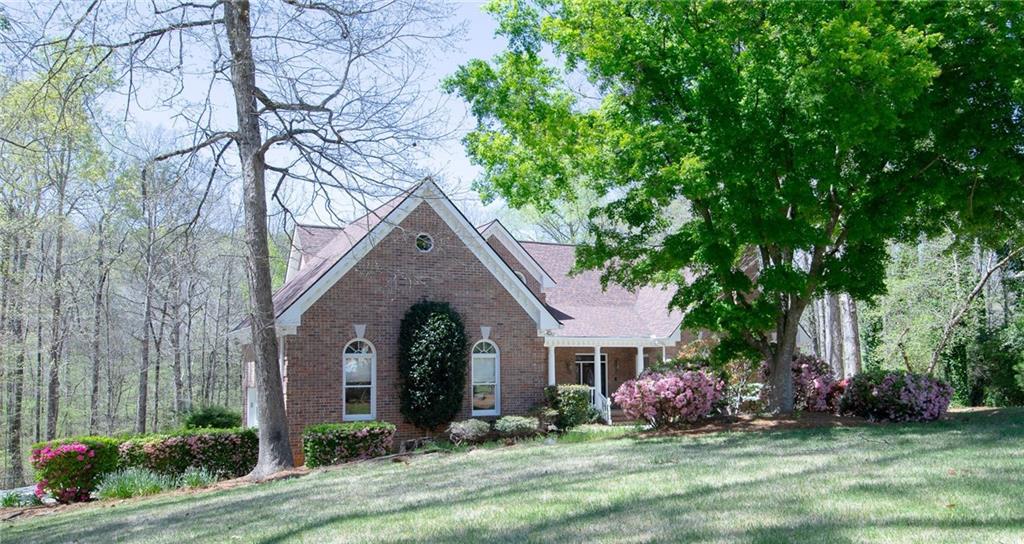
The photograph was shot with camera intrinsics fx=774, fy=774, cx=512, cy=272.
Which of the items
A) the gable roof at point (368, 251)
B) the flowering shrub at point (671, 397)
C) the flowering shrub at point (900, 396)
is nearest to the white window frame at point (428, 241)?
the gable roof at point (368, 251)

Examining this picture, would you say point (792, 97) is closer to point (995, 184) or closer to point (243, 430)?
point (995, 184)

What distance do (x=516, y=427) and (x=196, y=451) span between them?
7157 mm

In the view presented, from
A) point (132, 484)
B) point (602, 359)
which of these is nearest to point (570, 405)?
point (602, 359)

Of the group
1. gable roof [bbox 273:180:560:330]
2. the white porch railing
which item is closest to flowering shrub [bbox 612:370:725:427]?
gable roof [bbox 273:180:560:330]

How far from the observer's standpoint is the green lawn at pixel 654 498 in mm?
6090

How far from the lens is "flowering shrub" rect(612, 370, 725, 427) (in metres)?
15.2

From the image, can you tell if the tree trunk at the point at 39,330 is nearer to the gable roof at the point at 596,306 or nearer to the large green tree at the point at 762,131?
the gable roof at the point at 596,306

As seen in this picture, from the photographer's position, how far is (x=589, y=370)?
27062 mm

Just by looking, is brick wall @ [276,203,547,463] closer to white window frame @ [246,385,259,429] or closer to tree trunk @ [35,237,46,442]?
white window frame @ [246,385,259,429]

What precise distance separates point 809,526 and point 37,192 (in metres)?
27.2

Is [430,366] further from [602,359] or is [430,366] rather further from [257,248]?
[602,359]

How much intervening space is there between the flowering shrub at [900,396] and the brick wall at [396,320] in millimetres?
8529

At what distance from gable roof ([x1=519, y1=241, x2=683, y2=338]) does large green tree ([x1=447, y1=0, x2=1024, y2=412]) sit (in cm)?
931

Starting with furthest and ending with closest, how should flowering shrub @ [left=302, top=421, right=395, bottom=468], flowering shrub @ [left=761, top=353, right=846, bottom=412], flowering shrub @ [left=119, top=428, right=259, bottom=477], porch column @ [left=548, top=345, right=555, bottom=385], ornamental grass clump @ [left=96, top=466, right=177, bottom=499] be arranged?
porch column @ [left=548, top=345, right=555, bottom=385], flowering shrub @ [left=761, top=353, right=846, bottom=412], flowering shrub @ [left=119, top=428, right=259, bottom=477], flowering shrub @ [left=302, top=421, right=395, bottom=468], ornamental grass clump @ [left=96, top=466, right=177, bottom=499]
